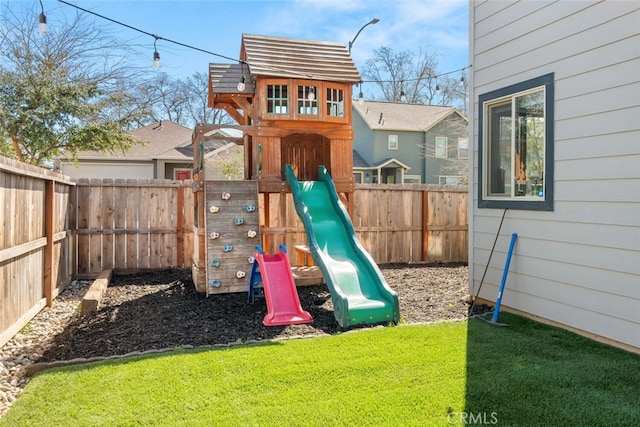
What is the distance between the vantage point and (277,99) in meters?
6.24

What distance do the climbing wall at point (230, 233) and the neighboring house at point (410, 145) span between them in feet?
49.0

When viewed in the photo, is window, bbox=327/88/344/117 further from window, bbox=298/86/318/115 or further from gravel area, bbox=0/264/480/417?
gravel area, bbox=0/264/480/417

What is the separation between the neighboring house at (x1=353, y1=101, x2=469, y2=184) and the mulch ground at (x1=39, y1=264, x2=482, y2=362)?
14396mm

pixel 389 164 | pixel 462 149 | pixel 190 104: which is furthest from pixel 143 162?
pixel 462 149

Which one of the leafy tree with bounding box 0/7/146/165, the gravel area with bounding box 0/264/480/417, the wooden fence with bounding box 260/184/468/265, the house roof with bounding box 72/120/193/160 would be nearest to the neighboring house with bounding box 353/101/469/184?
the house roof with bounding box 72/120/193/160

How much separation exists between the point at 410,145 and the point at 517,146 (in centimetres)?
1664

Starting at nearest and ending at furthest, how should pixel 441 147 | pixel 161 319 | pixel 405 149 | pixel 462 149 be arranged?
pixel 161 319 < pixel 405 149 < pixel 441 147 < pixel 462 149

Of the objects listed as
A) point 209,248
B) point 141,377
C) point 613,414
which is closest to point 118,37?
point 209,248

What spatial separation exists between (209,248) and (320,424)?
3508 millimetres

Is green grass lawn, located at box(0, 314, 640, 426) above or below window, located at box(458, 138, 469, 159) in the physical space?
below

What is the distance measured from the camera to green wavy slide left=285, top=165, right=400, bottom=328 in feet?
14.5

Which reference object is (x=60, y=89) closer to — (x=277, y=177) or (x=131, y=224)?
(x=131, y=224)

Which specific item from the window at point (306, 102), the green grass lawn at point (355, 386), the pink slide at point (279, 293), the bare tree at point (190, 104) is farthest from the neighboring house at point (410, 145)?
the green grass lawn at point (355, 386)

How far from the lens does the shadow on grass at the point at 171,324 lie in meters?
3.90
